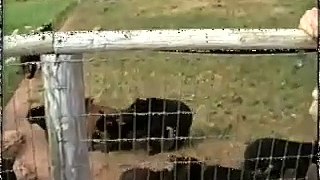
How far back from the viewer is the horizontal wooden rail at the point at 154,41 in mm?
3113

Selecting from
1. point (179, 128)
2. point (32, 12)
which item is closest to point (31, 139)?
point (179, 128)

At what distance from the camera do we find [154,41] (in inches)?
123

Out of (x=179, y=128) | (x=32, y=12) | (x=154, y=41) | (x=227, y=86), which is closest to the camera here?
(x=154, y=41)

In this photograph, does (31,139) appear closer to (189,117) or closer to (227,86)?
(189,117)

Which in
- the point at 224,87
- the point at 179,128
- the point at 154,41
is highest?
the point at 154,41

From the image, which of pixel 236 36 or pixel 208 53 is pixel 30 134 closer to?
pixel 208 53

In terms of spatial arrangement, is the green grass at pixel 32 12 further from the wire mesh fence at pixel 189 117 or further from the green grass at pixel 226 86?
the wire mesh fence at pixel 189 117

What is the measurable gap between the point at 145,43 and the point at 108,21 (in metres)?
5.96

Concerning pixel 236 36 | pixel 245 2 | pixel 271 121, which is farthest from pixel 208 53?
pixel 245 2

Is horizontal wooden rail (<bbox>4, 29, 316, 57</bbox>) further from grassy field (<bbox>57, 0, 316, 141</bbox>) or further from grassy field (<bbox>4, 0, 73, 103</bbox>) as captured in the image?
grassy field (<bbox>4, 0, 73, 103</bbox>)

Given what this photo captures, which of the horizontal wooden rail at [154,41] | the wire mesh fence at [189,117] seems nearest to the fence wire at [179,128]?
the wire mesh fence at [189,117]

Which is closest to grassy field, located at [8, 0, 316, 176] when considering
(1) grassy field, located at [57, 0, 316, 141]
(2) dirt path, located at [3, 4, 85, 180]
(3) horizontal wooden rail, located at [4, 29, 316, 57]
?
(1) grassy field, located at [57, 0, 316, 141]

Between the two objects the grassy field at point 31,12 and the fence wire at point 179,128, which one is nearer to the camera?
the fence wire at point 179,128

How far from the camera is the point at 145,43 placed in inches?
123
